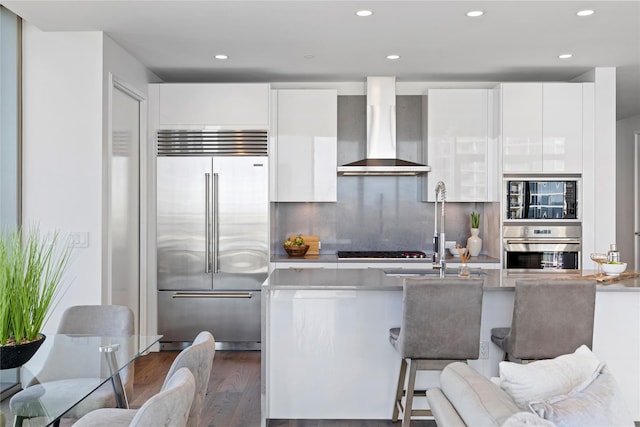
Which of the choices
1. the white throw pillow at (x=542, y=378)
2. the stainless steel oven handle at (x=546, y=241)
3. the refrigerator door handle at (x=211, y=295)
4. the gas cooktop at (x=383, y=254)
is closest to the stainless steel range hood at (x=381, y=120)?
the gas cooktop at (x=383, y=254)

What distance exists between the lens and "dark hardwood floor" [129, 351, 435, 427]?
11.1ft

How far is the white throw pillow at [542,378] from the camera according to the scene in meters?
1.74

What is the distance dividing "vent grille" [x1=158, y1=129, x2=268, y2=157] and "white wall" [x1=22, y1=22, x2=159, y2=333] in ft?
3.54

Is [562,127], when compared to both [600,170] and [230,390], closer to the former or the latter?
[600,170]

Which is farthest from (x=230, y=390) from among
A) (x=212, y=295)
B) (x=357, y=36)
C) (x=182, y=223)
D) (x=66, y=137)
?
(x=357, y=36)

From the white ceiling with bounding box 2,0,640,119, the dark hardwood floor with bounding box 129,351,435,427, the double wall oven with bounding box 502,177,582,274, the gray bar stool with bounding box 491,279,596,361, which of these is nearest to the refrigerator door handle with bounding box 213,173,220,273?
the dark hardwood floor with bounding box 129,351,435,427

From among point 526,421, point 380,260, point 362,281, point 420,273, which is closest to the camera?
point 526,421

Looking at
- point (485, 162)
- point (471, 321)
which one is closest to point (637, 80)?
point (485, 162)

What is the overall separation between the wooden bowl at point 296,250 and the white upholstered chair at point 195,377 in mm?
3041

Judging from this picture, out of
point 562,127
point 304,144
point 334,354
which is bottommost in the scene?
point 334,354

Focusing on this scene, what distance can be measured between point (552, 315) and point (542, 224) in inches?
95.8

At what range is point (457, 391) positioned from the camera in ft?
5.87

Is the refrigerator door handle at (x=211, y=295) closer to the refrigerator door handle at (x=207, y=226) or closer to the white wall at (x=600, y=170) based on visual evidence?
the refrigerator door handle at (x=207, y=226)

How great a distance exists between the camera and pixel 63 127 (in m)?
4.03
